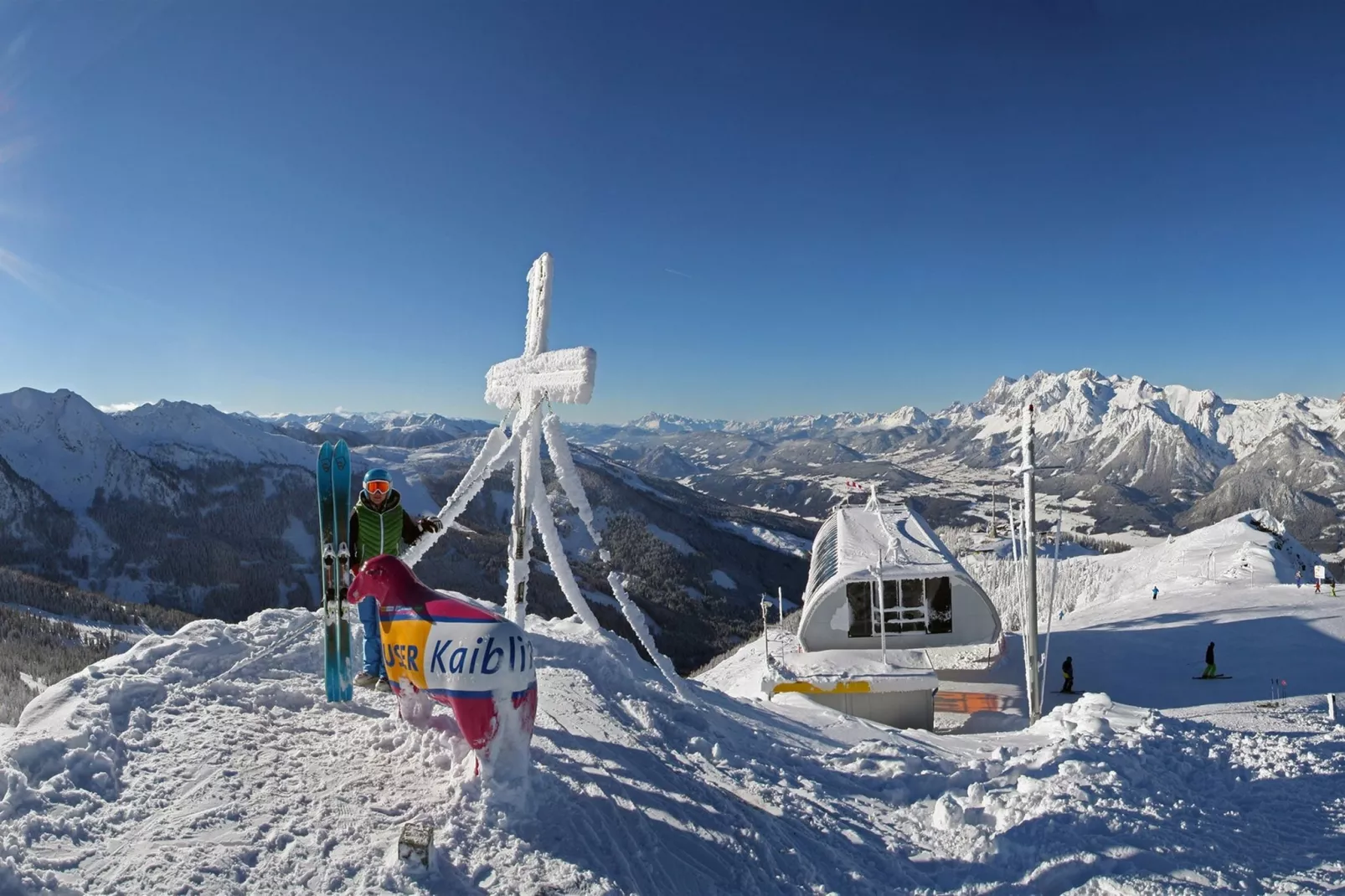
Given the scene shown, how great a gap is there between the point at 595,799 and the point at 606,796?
160mm

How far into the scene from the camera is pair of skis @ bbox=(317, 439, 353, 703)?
26.3ft

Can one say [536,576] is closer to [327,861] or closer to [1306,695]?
[1306,695]

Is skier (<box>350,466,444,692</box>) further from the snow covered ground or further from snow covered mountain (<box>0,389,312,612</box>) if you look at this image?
snow covered mountain (<box>0,389,312,612</box>)

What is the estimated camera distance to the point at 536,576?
82.7m

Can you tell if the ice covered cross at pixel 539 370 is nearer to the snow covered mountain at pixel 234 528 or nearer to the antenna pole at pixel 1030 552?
the antenna pole at pixel 1030 552

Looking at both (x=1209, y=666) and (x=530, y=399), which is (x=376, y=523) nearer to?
(x=530, y=399)

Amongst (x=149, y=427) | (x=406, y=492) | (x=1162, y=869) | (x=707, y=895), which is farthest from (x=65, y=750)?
(x=149, y=427)

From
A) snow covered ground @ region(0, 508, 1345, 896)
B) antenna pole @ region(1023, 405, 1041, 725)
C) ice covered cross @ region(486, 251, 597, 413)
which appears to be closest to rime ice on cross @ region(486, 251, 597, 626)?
ice covered cross @ region(486, 251, 597, 413)

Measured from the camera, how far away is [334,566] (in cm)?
809

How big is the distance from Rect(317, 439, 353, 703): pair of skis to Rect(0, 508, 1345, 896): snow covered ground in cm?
45

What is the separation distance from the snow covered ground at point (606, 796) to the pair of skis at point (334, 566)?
452 millimetres

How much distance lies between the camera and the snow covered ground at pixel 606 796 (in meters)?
5.39

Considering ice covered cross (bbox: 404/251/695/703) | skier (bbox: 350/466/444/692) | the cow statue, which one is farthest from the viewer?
ice covered cross (bbox: 404/251/695/703)

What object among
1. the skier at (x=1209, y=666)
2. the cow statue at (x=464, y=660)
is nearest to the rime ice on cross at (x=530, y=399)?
the cow statue at (x=464, y=660)
